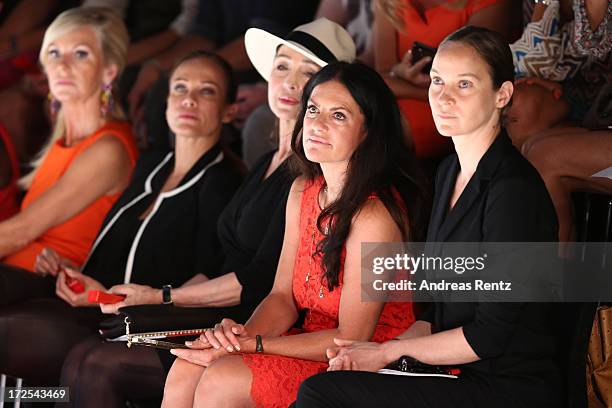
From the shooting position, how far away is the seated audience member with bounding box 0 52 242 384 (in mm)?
3945

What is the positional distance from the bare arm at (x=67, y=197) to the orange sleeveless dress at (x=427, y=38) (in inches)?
47.9

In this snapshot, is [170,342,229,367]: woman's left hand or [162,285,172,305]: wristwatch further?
[162,285,172,305]: wristwatch

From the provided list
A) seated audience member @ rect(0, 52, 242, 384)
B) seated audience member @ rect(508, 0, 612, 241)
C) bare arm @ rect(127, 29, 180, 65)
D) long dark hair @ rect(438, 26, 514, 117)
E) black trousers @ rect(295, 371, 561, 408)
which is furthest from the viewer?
bare arm @ rect(127, 29, 180, 65)

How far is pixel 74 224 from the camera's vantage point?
446 cm

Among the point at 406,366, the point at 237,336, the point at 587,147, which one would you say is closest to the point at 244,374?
the point at 237,336

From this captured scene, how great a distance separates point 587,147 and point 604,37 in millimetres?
422

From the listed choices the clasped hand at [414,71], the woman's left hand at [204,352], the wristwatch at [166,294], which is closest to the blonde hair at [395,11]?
the clasped hand at [414,71]

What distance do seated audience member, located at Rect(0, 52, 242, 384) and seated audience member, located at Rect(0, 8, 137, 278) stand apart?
15cm

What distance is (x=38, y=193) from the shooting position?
15.1 ft

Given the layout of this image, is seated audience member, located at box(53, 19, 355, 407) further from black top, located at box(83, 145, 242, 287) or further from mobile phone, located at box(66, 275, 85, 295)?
mobile phone, located at box(66, 275, 85, 295)

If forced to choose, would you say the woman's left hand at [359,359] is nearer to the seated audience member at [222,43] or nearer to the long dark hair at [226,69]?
the long dark hair at [226,69]

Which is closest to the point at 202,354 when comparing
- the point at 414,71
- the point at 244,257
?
the point at 244,257

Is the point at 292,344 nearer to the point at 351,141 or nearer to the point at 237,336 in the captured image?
the point at 237,336

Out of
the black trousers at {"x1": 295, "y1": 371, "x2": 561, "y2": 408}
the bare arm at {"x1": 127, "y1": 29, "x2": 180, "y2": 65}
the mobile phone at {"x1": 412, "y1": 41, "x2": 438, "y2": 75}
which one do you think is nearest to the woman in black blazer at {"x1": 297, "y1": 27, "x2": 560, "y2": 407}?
the black trousers at {"x1": 295, "y1": 371, "x2": 561, "y2": 408}
